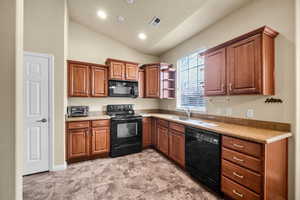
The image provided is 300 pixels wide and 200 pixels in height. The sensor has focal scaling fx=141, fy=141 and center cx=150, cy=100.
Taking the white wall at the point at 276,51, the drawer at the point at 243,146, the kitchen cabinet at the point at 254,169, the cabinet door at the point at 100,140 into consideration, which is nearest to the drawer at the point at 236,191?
the kitchen cabinet at the point at 254,169

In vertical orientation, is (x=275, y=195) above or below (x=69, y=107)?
below

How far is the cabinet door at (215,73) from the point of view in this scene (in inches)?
91.6

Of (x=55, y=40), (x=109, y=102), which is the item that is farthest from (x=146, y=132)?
(x=55, y=40)

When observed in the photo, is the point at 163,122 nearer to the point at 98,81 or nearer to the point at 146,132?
the point at 146,132

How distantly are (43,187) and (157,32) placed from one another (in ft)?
12.4

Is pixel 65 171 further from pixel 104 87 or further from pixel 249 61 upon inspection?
pixel 249 61

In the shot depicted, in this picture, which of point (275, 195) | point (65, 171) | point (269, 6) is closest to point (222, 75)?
point (269, 6)

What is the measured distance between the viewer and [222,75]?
2346 mm

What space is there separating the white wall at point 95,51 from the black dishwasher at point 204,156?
8.05ft

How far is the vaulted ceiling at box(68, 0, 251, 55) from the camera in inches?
96.0

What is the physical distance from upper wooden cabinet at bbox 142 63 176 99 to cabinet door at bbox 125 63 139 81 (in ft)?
1.23

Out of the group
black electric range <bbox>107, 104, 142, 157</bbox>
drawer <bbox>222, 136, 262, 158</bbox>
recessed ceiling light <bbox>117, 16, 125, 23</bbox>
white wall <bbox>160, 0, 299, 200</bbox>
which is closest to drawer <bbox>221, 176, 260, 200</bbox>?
drawer <bbox>222, 136, 262, 158</bbox>

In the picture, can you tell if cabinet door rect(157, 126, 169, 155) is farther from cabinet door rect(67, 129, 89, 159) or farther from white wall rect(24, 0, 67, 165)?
white wall rect(24, 0, 67, 165)

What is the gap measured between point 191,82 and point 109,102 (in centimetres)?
240
